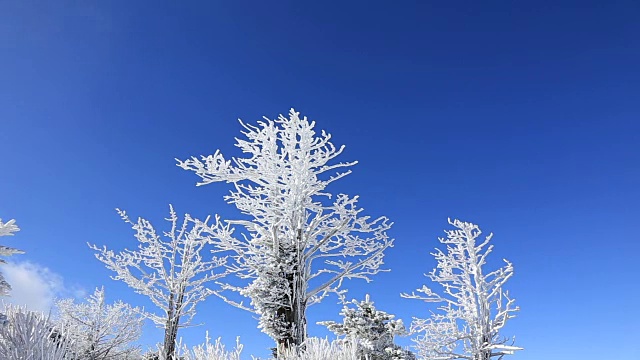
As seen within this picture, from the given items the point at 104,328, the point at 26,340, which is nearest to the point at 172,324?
the point at 104,328

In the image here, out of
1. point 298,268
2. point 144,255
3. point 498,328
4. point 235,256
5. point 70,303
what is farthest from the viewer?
point 70,303

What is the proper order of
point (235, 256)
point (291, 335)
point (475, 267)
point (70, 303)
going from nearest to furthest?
1. point (291, 335)
2. point (235, 256)
3. point (475, 267)
4. point (70, 303)

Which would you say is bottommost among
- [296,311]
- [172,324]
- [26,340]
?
[26,340]

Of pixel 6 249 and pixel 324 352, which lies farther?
pixel 6 249

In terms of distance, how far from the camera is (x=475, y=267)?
51.8 ft

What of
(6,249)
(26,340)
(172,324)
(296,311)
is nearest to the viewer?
(26,340)

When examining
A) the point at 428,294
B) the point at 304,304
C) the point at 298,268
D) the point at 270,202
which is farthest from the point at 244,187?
the point at 428,294

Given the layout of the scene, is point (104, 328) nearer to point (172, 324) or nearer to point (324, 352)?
point (172, 324)

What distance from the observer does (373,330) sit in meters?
17.0

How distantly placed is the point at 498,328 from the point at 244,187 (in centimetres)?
989

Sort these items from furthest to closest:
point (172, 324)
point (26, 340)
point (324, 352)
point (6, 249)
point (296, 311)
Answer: point (172, 324)
point (296, 311)
point (6, 249)
point (324, 352)
point (26, 340)

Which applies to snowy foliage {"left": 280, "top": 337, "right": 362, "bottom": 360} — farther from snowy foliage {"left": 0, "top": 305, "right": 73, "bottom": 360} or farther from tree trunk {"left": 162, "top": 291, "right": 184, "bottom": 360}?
tree trunk {"left": 162, "top": 291, "right": 184, "bottom": 360}

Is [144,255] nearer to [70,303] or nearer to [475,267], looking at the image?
[70,303]

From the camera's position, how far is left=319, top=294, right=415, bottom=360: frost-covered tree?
16531 mm
